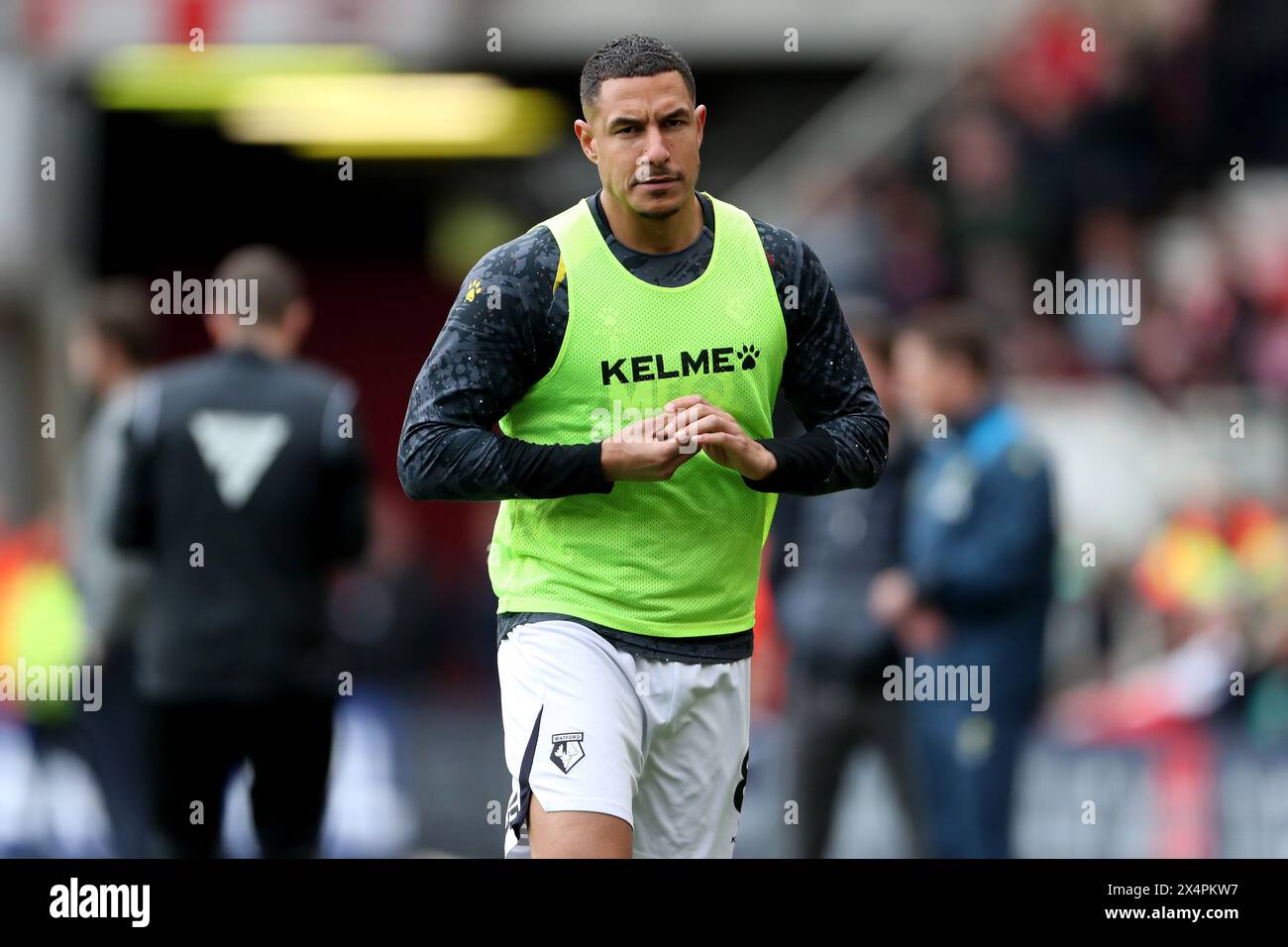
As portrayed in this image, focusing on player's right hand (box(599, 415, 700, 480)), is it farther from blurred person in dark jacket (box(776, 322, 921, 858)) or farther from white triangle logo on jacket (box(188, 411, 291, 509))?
blurred person in dark jacket (box(776, 322, 921, 858))

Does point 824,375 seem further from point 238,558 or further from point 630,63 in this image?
point 238,558

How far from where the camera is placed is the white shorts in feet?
14.5

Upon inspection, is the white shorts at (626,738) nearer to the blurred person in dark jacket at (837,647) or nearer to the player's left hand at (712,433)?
the player's left hand at (712,433)

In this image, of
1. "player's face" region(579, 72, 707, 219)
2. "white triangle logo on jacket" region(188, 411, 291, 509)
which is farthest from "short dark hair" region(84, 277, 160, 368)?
"player's face" region(579, 72, 707, 219)

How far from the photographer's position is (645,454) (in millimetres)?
4324

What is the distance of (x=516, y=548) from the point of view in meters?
4.68

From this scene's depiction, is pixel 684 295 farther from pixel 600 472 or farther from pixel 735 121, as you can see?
pixel 735 121

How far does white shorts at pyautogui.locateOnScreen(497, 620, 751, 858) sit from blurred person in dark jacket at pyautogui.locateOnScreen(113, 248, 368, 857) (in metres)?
2.42

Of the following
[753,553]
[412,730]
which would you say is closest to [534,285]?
[753,553]

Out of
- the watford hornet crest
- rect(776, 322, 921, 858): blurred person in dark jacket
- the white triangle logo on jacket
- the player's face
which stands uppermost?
the player's face

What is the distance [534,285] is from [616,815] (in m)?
1.19

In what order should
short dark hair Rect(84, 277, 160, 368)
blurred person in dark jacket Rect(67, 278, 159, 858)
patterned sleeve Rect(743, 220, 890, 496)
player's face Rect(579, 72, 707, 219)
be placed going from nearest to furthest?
player's face Rect(579, 72, 707, 219), patterned sleeve Rect(743, 220, 890, 496), blurred person in dark jacket Rect(67, 278, 159, 858), short dark hair Rect(84, 277, 160, 368)

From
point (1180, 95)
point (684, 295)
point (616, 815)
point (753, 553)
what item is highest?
point (1180, 95)

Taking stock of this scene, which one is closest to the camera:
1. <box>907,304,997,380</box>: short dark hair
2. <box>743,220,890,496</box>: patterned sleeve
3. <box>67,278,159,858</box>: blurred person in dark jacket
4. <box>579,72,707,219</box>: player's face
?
<box>579,72,707,219</box>: player's face
